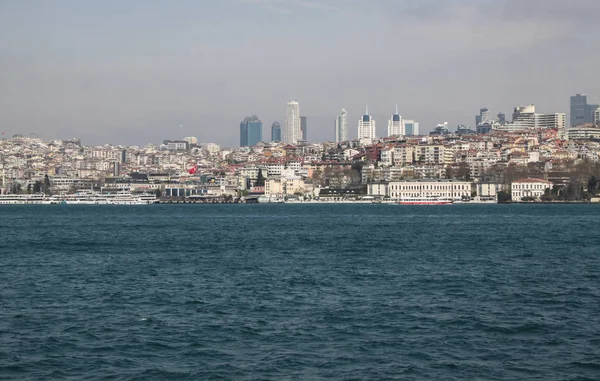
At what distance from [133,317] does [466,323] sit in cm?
480

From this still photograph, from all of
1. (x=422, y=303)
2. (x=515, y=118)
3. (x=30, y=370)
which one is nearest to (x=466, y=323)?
(x=422, y=303)

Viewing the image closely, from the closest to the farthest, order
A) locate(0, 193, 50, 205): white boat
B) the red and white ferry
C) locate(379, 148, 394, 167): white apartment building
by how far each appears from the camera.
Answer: the red and white ferry → locate(0, 193, 50, 205): white boat → locate(379, 148, 394, 167): white apartment building

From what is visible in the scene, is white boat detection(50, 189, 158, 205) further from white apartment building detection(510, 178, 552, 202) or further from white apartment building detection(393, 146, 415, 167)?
white apartment building detection(510, 178, 552, 202)

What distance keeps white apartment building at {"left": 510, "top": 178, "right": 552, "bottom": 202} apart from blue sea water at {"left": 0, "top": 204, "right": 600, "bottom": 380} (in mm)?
66249

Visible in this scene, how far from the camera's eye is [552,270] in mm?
19875

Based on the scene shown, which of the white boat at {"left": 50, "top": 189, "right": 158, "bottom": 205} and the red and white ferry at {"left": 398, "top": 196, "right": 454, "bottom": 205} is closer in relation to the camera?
the red and white ferry at {"left": 398, "top": 196, "right": 454, "bottom": 205}

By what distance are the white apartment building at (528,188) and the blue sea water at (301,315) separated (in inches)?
2608

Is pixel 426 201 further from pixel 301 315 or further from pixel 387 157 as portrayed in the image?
pixel 301 315

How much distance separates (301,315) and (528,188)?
264 ft

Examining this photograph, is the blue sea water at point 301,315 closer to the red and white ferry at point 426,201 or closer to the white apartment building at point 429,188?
the red and white ferry at point 426,201

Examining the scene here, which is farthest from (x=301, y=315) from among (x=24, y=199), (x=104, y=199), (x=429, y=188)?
(x=24, y=199)

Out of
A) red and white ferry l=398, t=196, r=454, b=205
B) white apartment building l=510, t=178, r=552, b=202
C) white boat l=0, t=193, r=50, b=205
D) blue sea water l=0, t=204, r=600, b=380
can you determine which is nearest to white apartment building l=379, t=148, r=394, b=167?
red and white ferry l=398, t=196, r=454, b=205

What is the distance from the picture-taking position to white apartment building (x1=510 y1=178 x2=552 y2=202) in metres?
90.4

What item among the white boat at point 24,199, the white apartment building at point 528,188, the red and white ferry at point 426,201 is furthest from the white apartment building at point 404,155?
the white boat at point 24,199
